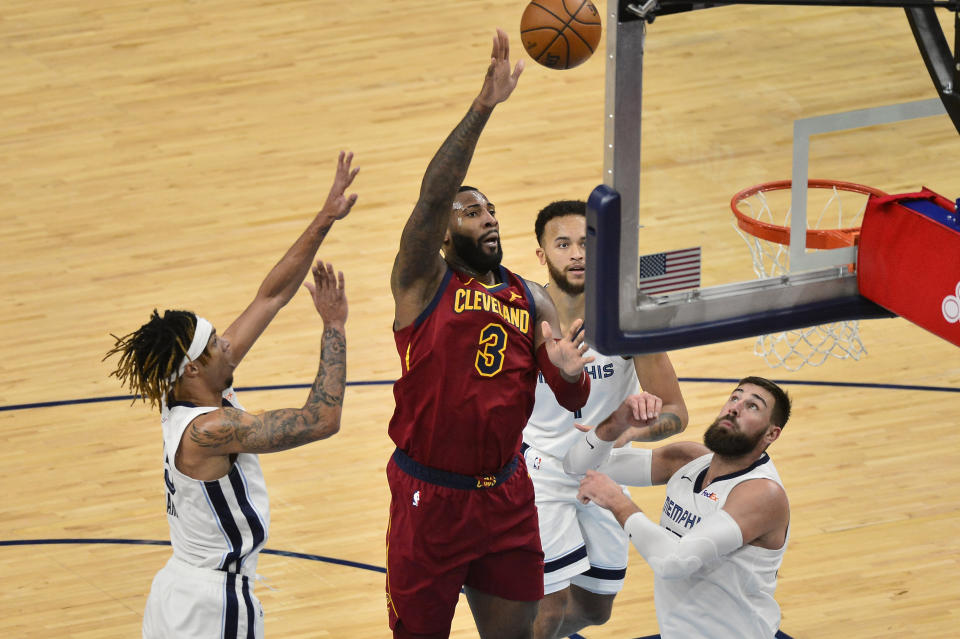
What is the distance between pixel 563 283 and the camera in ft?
19.8

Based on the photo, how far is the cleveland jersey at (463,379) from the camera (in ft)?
16.6

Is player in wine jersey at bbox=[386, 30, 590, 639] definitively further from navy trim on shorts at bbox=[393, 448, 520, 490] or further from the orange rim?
the orange rim

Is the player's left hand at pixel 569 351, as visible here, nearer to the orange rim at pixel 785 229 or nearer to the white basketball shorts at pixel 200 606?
the orange rim at pixel 785 229

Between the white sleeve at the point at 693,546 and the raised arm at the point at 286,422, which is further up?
the raised arm at the point at 286,422

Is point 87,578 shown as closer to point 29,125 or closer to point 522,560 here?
point 522,560

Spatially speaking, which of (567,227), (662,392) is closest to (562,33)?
(567,227)

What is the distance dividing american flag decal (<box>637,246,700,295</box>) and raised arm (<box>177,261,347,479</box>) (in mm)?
1102

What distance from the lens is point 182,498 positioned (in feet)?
Answer: 16.6

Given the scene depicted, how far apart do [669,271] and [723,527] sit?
95 centimetres

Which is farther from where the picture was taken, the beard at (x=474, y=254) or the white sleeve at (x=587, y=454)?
the white sleeve at (x=587, y=454)

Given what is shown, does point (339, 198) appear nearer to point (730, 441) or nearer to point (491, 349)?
point (491, 349)

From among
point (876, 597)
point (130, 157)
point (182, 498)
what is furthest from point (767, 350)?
point (130, 157)

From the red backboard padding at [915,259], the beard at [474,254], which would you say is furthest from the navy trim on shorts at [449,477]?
the red backboard padding at [915,259]

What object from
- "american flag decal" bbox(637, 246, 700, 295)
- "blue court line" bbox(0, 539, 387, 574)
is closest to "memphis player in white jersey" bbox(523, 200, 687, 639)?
"american flag decal" bbox(637, 246, 700, 295)
